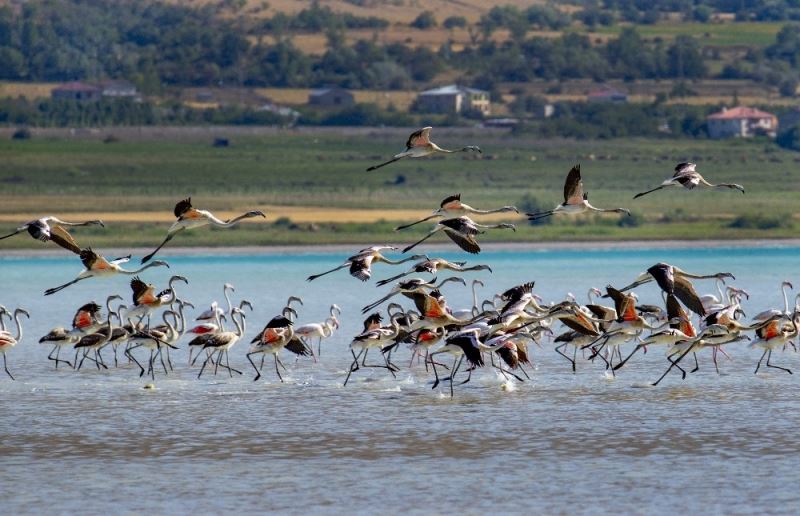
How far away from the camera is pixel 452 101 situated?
A: 10912 centimetres

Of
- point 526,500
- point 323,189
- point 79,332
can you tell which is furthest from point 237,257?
point 526,500

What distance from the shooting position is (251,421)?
19.3 m

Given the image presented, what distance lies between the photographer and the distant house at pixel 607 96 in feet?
357

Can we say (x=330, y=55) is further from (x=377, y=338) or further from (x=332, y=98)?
(x=377, y=338)

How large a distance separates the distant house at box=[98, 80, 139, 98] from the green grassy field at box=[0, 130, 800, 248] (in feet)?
73.7

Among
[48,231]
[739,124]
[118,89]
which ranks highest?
[118,89]

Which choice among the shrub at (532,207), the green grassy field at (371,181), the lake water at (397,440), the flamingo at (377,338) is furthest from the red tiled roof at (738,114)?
the flamingo at (377,338)

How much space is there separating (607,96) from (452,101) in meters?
9.83

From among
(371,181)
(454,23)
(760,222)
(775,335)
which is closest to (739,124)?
(371,181)

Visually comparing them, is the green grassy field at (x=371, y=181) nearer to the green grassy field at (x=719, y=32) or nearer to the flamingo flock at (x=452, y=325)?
the green grassy field at (x=719, y=32)

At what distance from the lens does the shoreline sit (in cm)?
6141

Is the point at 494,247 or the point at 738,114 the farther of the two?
the point at 738,114

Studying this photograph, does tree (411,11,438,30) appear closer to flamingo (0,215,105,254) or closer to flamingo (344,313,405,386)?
flamingo (344,313,405,386)

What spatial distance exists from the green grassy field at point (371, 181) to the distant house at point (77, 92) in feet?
74.6
